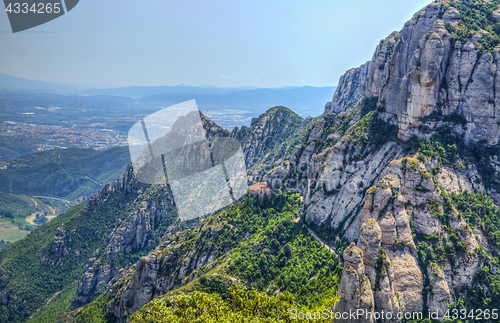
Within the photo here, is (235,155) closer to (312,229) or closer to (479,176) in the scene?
(312,229)

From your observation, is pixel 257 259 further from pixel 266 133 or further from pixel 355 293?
pixel 266 133

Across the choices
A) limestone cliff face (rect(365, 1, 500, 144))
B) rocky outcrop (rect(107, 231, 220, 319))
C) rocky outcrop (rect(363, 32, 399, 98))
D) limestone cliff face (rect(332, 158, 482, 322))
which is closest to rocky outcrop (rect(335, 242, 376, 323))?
limestone cliff face (rect(332, 158, 482, 322))

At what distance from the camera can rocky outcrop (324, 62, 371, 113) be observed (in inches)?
4513

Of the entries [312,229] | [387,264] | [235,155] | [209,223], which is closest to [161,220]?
[235,155]

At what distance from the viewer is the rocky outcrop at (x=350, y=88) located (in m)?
115

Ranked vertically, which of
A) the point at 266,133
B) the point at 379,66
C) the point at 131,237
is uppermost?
the point at 379,66

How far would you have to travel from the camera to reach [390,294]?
32594mm

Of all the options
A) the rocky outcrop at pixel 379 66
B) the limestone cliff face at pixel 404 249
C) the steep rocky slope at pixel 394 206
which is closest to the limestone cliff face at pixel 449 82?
the steep rocky slope at pixel 394 206

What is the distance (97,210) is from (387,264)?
110 m

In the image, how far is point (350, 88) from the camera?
121 m

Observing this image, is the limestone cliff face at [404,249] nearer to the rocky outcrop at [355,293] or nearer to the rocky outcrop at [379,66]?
the rocky outcrop at [355,293]

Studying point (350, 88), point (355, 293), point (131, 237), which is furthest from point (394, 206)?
point (131, 237)

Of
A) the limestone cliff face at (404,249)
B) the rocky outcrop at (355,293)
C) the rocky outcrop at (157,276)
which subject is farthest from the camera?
the rocky outcrop at (157,276)

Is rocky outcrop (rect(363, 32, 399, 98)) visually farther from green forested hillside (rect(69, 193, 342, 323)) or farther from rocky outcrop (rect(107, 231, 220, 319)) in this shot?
rocky outcrop (rect(107, 231, 220, 319))
